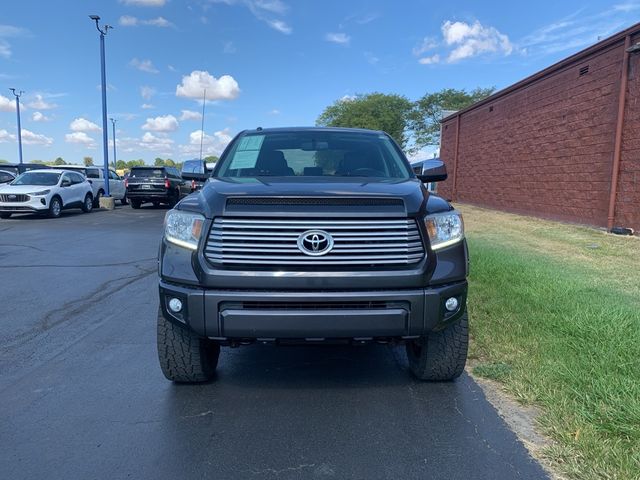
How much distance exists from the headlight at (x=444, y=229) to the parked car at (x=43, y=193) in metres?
17.0

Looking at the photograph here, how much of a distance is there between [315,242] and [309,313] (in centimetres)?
42

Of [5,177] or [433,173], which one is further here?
[5,177]

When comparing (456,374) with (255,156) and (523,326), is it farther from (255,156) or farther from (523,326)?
(255,156)

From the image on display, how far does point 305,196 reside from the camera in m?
3.14

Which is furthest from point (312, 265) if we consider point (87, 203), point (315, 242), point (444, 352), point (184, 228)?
point (87, 203)

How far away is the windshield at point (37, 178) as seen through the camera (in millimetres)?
17734

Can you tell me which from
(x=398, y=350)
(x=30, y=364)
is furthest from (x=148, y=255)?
(x=398, y=350)

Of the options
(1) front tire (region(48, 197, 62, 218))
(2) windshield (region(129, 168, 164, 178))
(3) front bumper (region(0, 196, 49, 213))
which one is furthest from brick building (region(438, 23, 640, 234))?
(3) front bumper (region(0, 196, 49, 213))

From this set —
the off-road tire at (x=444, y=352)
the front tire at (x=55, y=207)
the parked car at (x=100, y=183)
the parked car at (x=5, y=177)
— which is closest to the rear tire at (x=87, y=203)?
the front tire at (x=55, y=207)

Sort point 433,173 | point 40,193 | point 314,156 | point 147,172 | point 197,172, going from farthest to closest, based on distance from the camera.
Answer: point 147,172 → point 40,193 → point 197,172 → point 433,173 → point 314,156

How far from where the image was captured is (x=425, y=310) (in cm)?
308

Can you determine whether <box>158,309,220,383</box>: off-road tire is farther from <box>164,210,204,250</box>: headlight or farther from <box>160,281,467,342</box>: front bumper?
<box>164,210,204,250</box>: headlight

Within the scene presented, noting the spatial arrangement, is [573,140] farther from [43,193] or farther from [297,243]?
[43,193]

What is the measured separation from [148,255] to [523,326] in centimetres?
737
